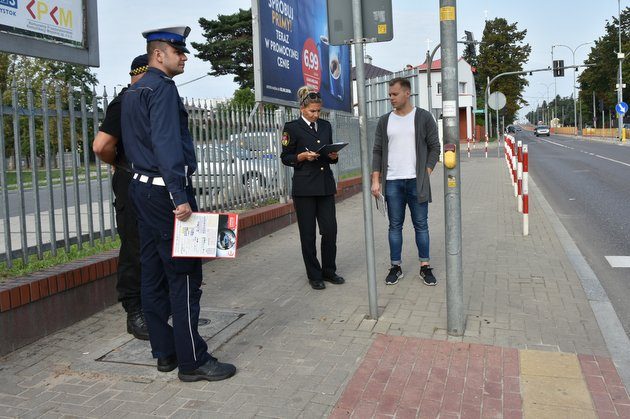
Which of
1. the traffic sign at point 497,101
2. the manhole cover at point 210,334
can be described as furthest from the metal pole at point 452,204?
the traffic sign at point 497,101

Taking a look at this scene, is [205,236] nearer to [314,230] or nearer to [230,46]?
[314,230]

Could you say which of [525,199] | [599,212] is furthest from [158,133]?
[599,212]

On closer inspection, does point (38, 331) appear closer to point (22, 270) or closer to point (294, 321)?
point (22, 270)

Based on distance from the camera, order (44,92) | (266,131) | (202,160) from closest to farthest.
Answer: (44,92) < (202,160) < (266,131)

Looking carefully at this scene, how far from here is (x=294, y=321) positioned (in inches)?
188

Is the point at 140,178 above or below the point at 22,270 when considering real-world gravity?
above

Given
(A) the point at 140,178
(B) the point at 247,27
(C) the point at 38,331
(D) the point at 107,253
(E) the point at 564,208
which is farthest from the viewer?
(B) the point at 247,27

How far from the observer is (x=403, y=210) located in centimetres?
582

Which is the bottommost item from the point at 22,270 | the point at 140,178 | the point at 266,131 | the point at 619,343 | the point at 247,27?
the point at 619,343

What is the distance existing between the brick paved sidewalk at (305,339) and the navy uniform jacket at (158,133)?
1.15 meters

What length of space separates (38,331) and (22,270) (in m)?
0.53

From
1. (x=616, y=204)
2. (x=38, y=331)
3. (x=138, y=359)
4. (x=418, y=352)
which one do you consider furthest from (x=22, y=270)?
(x=616, y=204)

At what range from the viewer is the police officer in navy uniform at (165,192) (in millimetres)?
3342

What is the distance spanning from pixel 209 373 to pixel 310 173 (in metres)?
2.56
